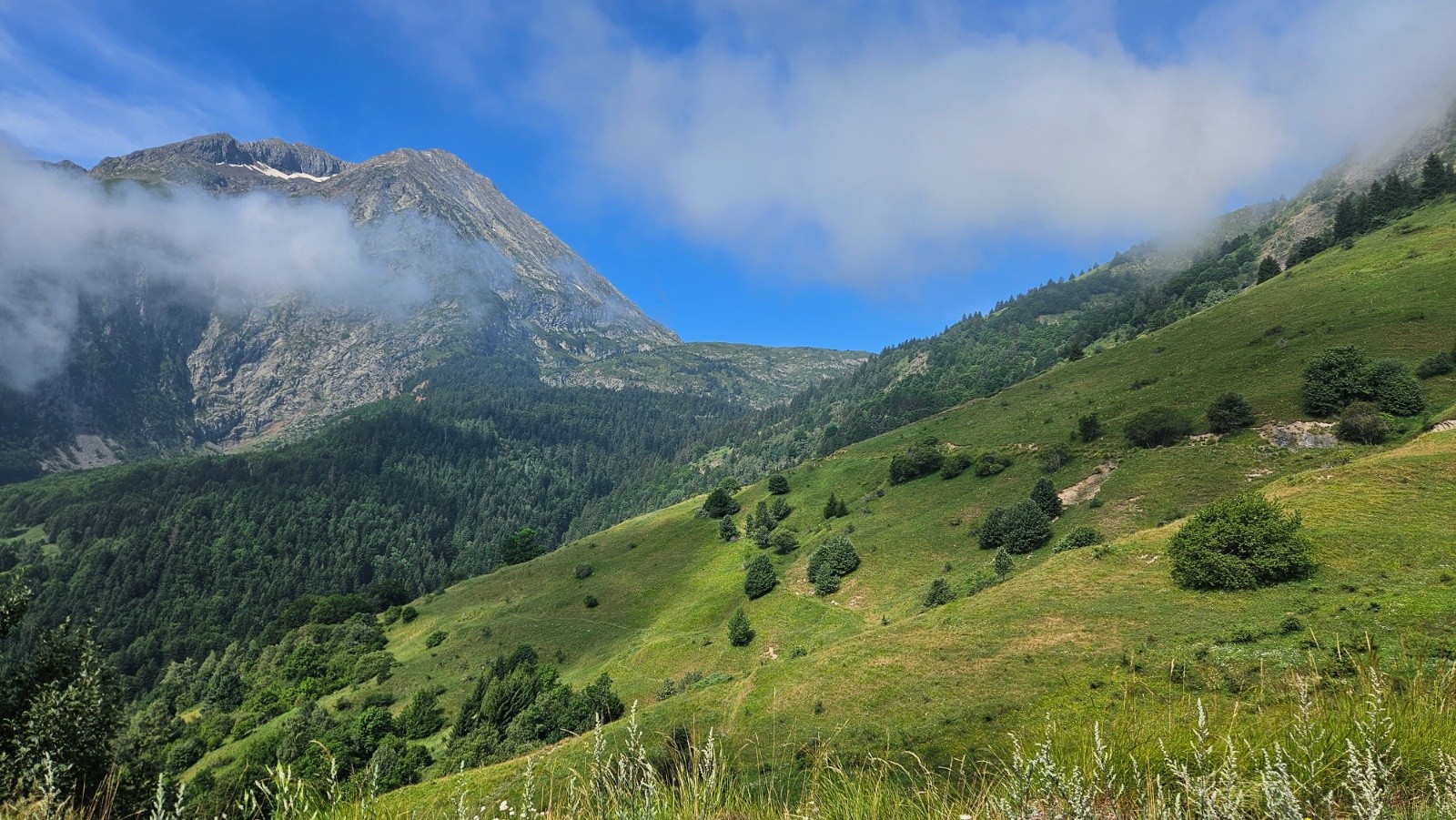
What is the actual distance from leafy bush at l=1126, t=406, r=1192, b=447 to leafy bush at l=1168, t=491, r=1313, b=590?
3164cm

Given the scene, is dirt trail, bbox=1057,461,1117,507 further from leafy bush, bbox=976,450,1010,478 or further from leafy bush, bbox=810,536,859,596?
leafy bush, bbox=810,536,859,596

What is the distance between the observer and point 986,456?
7212cm

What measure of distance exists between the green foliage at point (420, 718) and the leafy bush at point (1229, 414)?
7690 cm

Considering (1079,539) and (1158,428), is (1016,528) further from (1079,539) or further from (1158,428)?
(1158,428)

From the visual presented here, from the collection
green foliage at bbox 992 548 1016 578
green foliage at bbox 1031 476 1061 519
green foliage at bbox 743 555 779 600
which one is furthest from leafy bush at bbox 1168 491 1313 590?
green foliage at bbox 743 555 779 600

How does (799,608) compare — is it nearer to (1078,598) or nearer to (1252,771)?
(1078,598)

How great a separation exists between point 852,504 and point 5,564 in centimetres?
26972

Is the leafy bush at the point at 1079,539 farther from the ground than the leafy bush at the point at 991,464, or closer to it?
closer to it

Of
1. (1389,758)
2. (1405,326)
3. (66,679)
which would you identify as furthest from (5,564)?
(1405,326)

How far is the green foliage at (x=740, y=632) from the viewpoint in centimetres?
5199

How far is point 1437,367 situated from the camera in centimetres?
4919

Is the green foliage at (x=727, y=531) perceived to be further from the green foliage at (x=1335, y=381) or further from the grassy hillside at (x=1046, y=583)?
the green foliage at (x=1335, y=381)

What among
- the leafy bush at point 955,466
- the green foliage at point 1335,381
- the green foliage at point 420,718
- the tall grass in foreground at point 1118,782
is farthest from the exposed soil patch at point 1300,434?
the green foliage at point 420,718

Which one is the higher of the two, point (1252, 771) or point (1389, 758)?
point (1389, 758)
